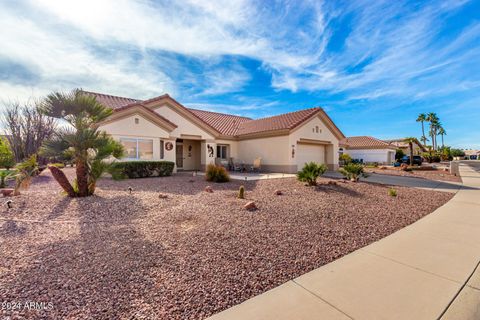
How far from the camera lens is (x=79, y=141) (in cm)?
718

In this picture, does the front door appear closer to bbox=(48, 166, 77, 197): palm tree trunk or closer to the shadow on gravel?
bbox=(48, 166, 77, 197): palm tree trunk

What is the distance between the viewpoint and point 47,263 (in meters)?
3.40

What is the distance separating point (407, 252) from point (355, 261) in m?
1.29

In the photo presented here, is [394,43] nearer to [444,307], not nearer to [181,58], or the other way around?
[181,58]

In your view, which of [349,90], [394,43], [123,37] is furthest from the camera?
[349,90]

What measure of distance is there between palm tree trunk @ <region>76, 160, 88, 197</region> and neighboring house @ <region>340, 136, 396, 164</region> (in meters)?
36.4

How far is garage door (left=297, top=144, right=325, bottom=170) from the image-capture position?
19406 millimetres

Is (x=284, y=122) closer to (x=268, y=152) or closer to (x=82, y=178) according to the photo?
(x=268, y=152)

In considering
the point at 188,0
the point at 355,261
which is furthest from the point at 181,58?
the point at 355,261

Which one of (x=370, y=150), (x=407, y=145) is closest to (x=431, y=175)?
(x=370, y=150)

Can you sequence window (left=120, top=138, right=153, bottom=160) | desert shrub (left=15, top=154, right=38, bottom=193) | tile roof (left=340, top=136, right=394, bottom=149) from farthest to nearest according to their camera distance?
tile roof (left=340, top=136, right=394, bottom=149), window (left=120, top=138, right=153, bottom=160), desert shrub (left=15, top=154, right=38, bottom=193)

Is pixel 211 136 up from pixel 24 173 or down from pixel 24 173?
up

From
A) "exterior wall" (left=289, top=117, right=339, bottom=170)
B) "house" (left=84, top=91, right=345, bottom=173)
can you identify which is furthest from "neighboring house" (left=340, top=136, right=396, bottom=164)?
"house" (left=84, top=91, right=345, bottom=173)

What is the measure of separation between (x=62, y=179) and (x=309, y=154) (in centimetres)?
1829
